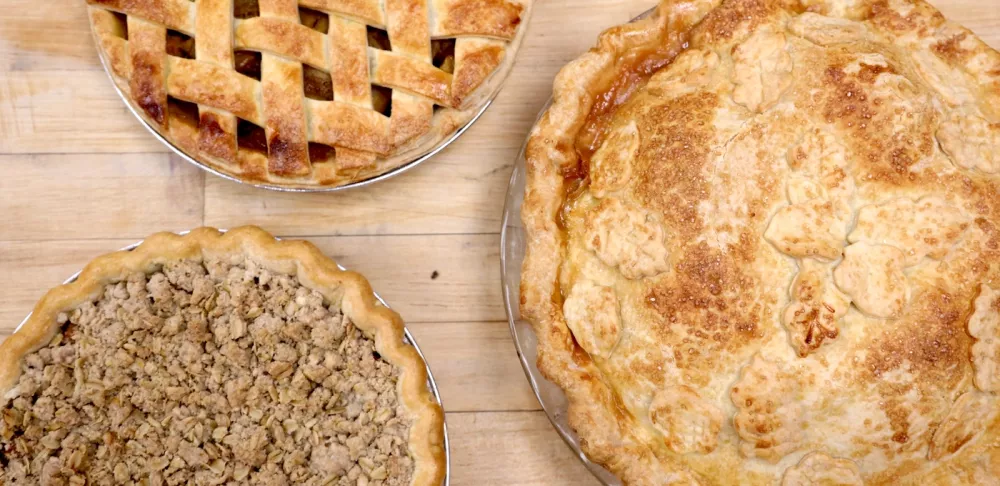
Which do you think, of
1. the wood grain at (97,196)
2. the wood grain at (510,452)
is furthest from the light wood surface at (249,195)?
the wood grain at (510,452)

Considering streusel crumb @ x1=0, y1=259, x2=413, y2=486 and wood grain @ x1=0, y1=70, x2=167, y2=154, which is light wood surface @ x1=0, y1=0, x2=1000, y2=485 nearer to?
wood grain @ x1=0, y1=70, x2=167, y2=154

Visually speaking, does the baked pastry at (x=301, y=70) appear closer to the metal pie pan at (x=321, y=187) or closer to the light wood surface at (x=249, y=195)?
the metal pie pan at (x=321, y=187)

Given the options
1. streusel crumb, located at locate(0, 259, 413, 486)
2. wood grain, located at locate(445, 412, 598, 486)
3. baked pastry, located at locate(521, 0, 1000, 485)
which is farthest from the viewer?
wood grain, located at locate(445, 412, 598, 486)

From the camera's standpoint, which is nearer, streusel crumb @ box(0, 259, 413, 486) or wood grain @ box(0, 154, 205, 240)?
streusel crumb @ box(0, 259, 413, 486)

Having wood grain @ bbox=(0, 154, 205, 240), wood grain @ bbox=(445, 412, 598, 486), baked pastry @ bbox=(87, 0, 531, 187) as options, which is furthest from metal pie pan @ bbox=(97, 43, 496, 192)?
wood grain @ bbox=(445, 412, 598, 486)

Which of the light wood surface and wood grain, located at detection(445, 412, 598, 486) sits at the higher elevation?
the light wood surface

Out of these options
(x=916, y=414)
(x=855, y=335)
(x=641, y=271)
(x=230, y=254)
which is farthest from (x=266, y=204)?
(x=916, y=414)

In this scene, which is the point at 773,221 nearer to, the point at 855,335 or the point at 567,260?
the point at 855,335

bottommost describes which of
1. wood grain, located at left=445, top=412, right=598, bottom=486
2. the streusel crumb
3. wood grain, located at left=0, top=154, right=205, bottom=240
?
wood grain, located at left=445, top=412, right=598, bottom=486
